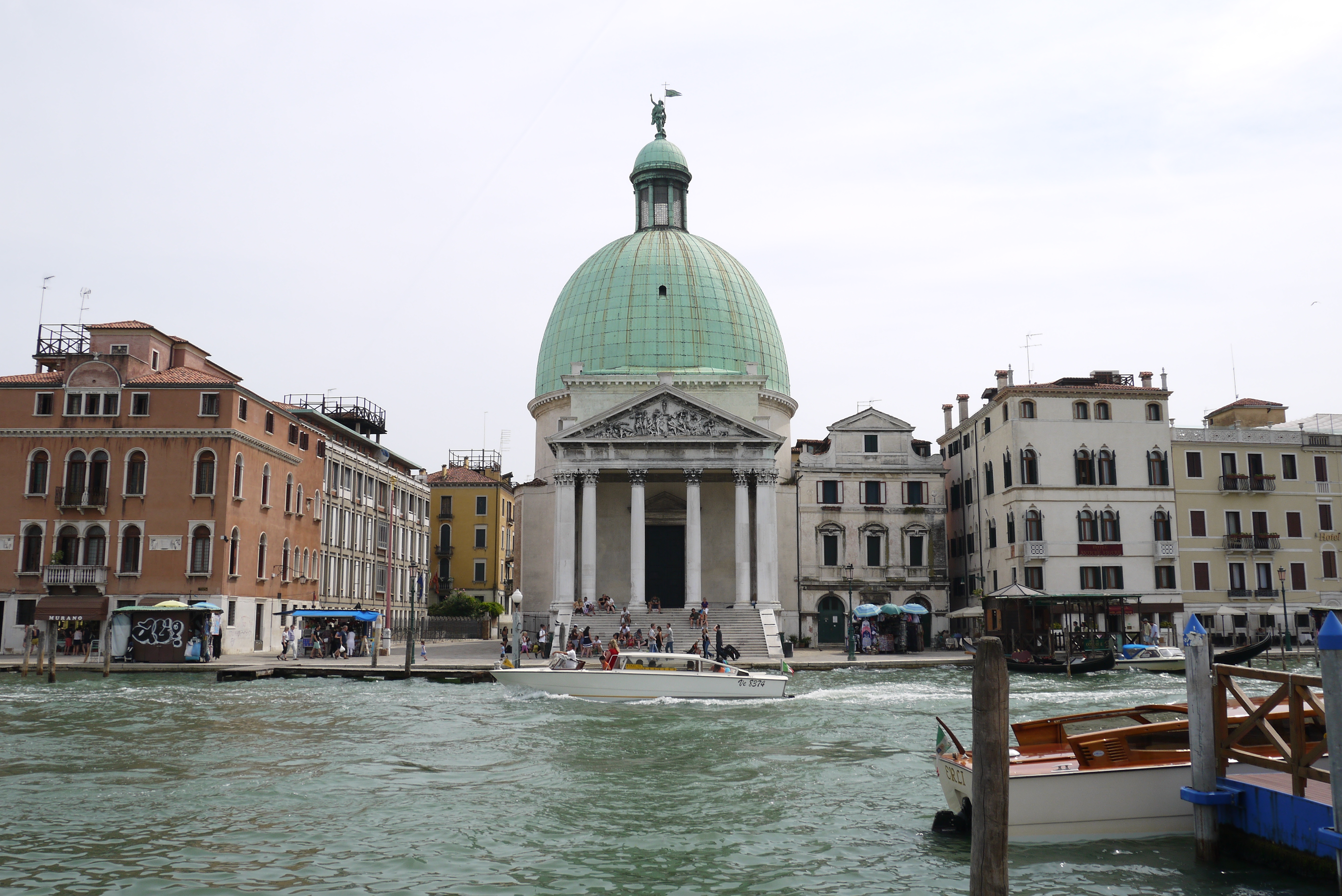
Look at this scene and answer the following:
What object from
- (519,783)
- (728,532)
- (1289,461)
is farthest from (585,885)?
(1289,461)

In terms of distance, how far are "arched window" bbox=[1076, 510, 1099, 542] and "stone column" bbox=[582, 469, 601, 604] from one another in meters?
20.6

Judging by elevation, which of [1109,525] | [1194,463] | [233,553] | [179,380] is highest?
[179,380]

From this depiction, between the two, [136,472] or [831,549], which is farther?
[831,549]

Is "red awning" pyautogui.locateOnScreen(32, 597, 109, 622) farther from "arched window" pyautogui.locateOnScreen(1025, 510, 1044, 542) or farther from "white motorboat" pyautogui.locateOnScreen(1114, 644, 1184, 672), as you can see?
"arched window" pyautogui.locateOnScreen(1025, 510, 1044, 542)

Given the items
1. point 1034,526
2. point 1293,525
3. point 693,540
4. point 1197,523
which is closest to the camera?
point 693,540

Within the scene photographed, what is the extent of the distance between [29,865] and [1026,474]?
4222 centimetres

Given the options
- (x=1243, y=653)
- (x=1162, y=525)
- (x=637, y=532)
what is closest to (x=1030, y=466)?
(x=1162, y=525)

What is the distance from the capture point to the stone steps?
40.9 m

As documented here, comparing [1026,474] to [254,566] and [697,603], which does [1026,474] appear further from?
[254,566]

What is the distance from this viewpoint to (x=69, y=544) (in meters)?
40.1

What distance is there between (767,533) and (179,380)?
23307 mm

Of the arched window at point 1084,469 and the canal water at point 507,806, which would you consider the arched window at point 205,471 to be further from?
the arched window at point 1084,469

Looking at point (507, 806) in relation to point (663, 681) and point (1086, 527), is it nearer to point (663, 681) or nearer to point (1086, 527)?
point (663, 681)

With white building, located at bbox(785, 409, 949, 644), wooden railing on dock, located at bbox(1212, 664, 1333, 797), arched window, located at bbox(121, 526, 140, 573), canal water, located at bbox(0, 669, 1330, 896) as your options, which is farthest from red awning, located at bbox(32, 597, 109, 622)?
wooden railing on dock, located at bbox(1212, 664, 1333, 797)
